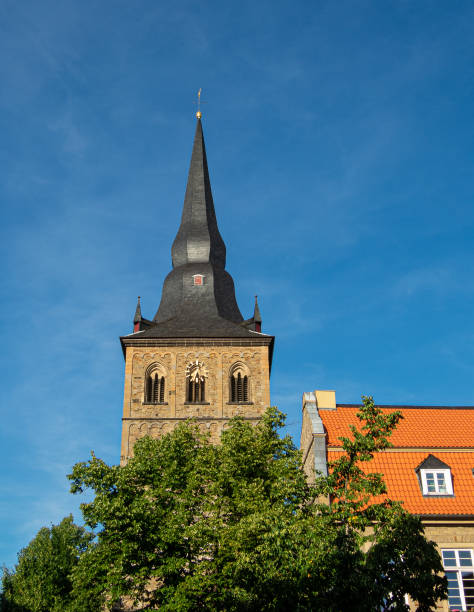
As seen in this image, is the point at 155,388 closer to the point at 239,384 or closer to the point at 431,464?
the point at 239,384

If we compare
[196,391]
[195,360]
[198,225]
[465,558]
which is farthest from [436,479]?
[198,225]

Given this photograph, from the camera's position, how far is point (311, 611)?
1462cm

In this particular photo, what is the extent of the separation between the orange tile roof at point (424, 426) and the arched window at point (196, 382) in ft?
42.9

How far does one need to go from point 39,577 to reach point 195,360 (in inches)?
592

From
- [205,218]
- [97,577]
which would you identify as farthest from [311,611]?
[205,218]

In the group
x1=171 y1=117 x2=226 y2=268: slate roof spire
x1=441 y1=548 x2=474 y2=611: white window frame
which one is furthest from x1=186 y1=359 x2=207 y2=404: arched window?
x1=441 y1=548 x2=474 y2=611: white window frame

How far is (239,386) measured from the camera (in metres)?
43.2

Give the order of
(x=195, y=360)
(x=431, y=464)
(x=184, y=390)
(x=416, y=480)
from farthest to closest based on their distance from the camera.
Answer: (x=195, y=360) → (x=184, y=390) → (x=431, y=464) → (x=416, y=480)

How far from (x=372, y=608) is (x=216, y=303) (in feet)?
110

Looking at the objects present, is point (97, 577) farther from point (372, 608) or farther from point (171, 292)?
point (171, 292)

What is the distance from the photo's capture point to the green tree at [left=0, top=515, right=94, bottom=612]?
41656 millimetres

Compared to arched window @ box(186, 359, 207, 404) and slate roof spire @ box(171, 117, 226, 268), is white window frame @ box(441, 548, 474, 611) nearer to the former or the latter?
arched window @ box(186, 359, 207, 404)

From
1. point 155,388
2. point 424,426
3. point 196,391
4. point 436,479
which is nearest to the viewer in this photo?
point 436,479

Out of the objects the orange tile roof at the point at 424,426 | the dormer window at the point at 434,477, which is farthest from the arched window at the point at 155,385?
the dormer window at the point at 434,477
